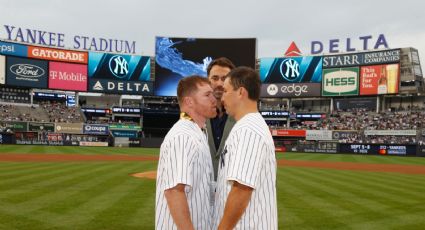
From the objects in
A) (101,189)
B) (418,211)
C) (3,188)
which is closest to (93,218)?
(101,189)

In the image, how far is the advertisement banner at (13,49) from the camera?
53984 mm

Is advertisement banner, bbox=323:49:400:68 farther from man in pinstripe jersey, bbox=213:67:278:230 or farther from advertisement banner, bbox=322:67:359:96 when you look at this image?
man in pinstripe jersey, bbox=213:67:278:230

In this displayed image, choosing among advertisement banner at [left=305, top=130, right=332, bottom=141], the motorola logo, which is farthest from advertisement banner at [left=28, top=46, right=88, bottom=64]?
advertisement banner at [left=305, top=130, right=332, bottom=141]

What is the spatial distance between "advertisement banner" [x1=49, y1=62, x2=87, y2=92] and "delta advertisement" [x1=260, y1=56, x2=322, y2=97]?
26.8 metres

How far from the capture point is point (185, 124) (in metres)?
3.09

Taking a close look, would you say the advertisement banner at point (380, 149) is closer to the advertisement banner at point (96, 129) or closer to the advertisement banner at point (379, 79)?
the advertisement banner at point (379, 79)

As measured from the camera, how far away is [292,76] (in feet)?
197

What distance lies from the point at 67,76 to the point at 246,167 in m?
59.6

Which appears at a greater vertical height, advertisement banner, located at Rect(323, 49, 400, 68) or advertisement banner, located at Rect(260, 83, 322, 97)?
advertisement banner, located at Rect(323, 49, 400, 68)

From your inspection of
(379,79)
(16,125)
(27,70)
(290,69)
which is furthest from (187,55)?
(379,79)

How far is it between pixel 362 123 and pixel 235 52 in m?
20.0

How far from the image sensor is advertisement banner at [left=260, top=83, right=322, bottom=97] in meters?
58.8

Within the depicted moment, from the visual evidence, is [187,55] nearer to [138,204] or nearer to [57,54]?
[57,54]

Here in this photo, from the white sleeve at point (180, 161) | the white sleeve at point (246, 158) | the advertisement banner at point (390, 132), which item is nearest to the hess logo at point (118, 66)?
the advertisement banner at point (390, 132)
